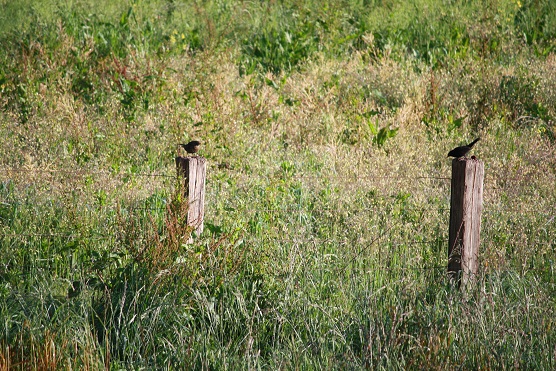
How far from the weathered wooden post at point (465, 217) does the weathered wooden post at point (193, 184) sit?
1.50 meters

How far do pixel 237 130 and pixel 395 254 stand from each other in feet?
9.51

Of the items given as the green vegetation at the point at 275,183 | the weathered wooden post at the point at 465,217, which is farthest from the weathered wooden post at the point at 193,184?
the weathered wooden post at the point at 465,217

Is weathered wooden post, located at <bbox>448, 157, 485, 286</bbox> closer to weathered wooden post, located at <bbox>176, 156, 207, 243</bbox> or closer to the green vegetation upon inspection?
the green vegetation

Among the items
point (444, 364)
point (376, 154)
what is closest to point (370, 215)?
point (376, 154)

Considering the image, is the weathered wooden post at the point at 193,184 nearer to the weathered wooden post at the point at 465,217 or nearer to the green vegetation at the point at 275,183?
the green vegetation at the point at 275,183

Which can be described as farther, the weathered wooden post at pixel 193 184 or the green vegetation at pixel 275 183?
the weathered wooden post at pixel 193 184

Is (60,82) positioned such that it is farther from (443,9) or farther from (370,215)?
(443,9)

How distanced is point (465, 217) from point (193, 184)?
5.33 feet

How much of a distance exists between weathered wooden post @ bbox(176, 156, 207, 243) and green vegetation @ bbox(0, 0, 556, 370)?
0.13m

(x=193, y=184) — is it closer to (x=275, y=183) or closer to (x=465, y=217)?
(x=465, y=217)

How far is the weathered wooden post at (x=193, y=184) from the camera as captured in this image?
423 centimetres

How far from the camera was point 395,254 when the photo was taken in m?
4.66

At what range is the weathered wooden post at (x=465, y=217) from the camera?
418 centimetres

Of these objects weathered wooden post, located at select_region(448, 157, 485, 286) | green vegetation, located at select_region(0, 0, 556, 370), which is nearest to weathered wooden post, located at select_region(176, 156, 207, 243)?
green vegetation, located at select_region(0, 0, 556, 370)
